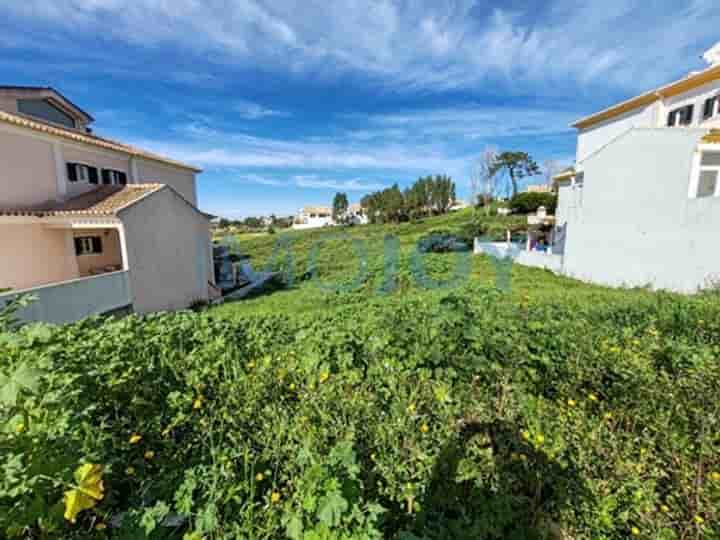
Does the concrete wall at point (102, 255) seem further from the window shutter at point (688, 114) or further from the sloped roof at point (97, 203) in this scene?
the window shutter at point (688, 114)

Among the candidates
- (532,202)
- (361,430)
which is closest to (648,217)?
(361,430)

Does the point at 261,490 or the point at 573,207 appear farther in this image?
the point at 573,207

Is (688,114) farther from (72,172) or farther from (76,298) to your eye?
(72,172)

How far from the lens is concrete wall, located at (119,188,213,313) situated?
9.95m

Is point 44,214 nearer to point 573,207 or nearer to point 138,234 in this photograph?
point 138,234

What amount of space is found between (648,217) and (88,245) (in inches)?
827

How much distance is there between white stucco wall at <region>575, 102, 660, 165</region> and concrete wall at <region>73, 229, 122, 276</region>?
21.3 meters

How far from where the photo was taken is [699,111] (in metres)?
15.7

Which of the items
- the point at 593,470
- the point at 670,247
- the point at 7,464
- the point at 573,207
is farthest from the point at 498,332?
the point at 573,207

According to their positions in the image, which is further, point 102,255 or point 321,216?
point 321,216

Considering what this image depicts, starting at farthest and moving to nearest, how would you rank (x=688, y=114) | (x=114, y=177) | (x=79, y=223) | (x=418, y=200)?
(x=418, y=200), (x=688, y=114), (x=114, y=177), (x=79, y=223)

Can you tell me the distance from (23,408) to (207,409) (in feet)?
3.40

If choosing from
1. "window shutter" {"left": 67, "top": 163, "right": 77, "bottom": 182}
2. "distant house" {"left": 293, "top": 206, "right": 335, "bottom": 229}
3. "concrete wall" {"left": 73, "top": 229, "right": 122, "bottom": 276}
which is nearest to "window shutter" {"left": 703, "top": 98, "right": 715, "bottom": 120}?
"concrete wall" {"left": 73, "top": 229, "right": 122, "bottom": 276}

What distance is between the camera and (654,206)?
462 inches
